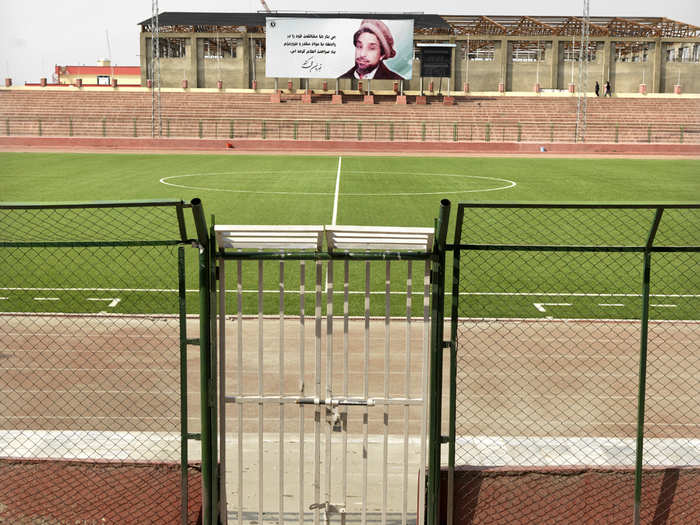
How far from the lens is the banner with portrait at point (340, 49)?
A: 2773 inches

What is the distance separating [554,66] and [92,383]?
295 feet

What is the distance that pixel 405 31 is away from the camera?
232 feet

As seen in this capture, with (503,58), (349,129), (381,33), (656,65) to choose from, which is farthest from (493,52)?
(349,129)

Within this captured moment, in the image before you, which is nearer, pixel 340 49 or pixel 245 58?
pixel 340 49

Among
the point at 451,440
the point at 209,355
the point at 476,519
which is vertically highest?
the point at 209,355

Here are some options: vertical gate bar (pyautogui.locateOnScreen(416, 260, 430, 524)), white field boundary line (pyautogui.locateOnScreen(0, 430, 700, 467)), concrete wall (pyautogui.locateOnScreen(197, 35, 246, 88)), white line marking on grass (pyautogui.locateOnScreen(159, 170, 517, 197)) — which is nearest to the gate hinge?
white field boundary line (pyautogui.locateOnScreen(0, 430, 700, 467))

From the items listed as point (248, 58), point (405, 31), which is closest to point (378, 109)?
point (405, 31)

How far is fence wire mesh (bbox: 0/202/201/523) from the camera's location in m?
6.52

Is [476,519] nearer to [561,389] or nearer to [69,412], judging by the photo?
[561,389]

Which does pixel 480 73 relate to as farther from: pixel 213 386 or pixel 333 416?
pixel 213 386

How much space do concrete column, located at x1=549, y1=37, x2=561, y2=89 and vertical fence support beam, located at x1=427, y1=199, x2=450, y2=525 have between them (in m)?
91.9

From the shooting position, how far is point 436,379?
6.00 meters

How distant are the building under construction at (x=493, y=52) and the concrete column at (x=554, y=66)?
106mm

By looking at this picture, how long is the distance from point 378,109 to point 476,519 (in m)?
66.9
